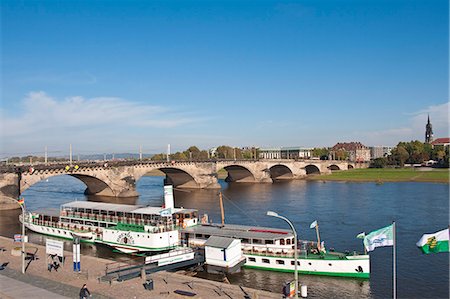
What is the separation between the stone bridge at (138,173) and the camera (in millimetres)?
66438

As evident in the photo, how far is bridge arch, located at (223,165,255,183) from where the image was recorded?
121800 millimetres

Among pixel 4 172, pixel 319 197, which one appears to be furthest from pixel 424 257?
pixel 4 172

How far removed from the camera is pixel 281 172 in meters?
140

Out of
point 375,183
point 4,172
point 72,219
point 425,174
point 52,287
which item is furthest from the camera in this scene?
point 425,174

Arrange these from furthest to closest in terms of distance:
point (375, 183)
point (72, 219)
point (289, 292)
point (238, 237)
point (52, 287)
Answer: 1. point (375, 183)
2. point (72, 219)
3. point (238, 237)
4. point (52, 287)
5. point (289, 292)

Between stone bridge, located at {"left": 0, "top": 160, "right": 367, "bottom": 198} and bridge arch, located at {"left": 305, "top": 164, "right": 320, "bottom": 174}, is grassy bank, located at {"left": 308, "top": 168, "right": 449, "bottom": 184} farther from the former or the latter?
bridge arch, located at {"left": 305, "top": 164, "right": 320, "bottom": 174}

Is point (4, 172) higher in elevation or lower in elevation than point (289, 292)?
higher

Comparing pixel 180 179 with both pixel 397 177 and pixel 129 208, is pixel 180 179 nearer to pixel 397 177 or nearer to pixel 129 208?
pixel 397 177

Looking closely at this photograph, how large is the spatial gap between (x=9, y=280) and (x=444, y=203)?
61.3 m

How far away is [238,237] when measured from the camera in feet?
115

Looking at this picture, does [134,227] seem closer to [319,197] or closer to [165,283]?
[165,283]

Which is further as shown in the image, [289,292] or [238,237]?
[238,237]

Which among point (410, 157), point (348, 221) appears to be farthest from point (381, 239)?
point (410, 157)

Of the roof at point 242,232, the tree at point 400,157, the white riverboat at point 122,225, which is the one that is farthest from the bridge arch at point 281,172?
the roof at point 242,232
